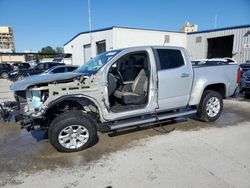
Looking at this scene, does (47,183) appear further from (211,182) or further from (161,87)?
(161,87)

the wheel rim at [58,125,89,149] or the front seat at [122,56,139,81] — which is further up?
the front seat at [122,56,139,81]

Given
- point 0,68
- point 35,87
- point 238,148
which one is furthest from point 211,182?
point 0,68

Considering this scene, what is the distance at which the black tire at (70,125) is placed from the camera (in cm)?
410

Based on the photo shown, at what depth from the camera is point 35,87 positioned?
160 inches

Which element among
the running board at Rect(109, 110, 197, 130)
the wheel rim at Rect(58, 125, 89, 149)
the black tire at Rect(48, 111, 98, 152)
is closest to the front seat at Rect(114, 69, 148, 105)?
the running board at Rect(109, 110, 197, 130)

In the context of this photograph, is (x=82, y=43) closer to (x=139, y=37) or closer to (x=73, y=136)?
(x=139, y=37)

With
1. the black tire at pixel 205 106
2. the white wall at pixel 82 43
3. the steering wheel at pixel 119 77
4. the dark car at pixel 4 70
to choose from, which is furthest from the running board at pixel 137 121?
the dark car at pixel 4 70

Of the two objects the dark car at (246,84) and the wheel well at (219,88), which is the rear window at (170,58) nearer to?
the wheel well at (219,88)

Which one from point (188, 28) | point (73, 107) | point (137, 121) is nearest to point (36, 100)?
point (73, 107)

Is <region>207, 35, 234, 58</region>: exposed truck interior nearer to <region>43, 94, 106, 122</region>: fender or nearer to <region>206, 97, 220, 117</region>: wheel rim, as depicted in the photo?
<region>206, 97, 220, 117</region>: wheel rim

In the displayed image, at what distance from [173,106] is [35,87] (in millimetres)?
3047

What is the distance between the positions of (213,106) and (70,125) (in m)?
3.92

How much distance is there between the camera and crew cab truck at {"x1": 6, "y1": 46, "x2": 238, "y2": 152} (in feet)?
13.6

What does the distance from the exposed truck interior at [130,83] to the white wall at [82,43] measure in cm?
1681
